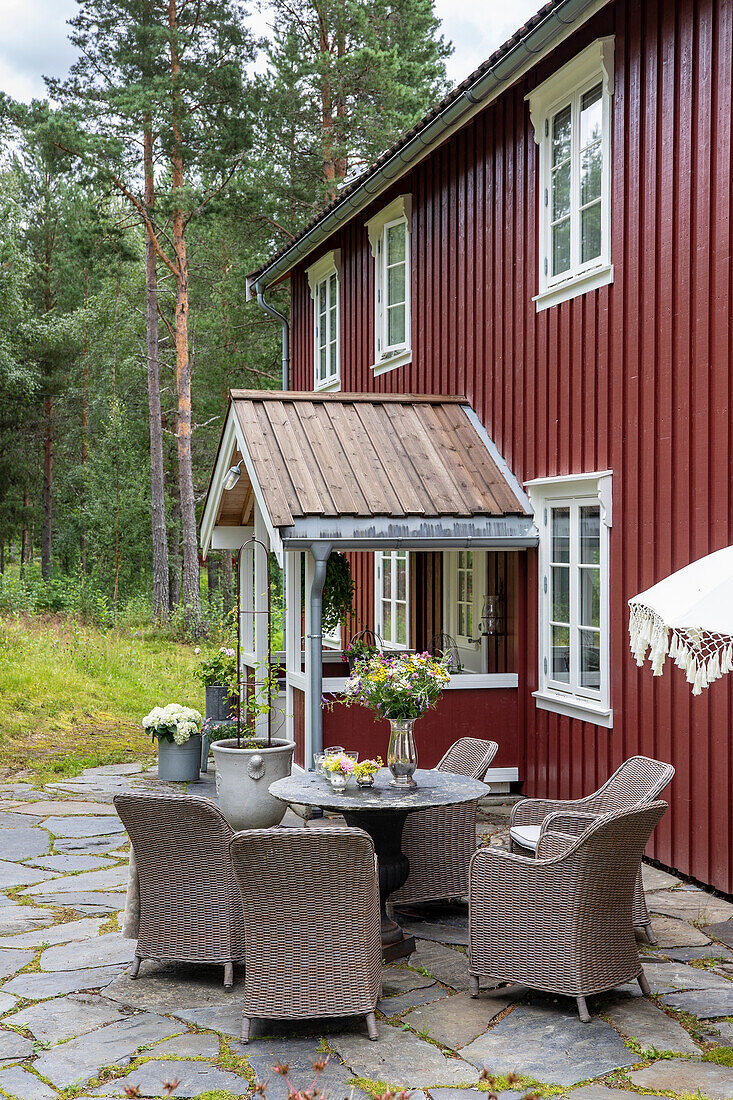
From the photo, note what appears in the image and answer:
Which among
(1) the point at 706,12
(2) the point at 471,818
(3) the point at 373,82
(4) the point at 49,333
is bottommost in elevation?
(2) the point at 471,818

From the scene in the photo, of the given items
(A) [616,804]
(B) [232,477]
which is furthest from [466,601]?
(A) [616,804]

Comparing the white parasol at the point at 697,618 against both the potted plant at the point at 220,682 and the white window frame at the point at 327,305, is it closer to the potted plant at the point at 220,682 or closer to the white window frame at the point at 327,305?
the potted plant at the point at 220,682

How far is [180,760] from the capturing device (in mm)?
9281

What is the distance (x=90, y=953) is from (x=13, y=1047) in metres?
1.12

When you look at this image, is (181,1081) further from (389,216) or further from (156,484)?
(156,484)

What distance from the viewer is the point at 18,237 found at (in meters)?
29.4

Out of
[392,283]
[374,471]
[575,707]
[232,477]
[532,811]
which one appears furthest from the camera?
[392,283]

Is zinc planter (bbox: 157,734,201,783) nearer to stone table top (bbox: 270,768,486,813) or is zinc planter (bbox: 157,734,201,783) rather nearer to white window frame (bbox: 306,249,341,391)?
stone table top (bbox: 270,768,486,813)

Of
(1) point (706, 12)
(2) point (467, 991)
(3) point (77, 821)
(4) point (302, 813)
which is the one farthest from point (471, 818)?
(1) point (706, 12)

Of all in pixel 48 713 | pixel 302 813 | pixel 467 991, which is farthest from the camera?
pixel 48 713

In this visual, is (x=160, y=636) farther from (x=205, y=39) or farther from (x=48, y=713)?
(x=205, y=39)

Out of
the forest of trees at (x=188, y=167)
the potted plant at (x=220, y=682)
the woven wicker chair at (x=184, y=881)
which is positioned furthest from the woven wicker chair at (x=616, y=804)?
the forest of trees at (x=188, y=167)

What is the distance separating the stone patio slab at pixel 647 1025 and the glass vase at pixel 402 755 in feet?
4.58

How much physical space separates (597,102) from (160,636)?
47.3 feet
